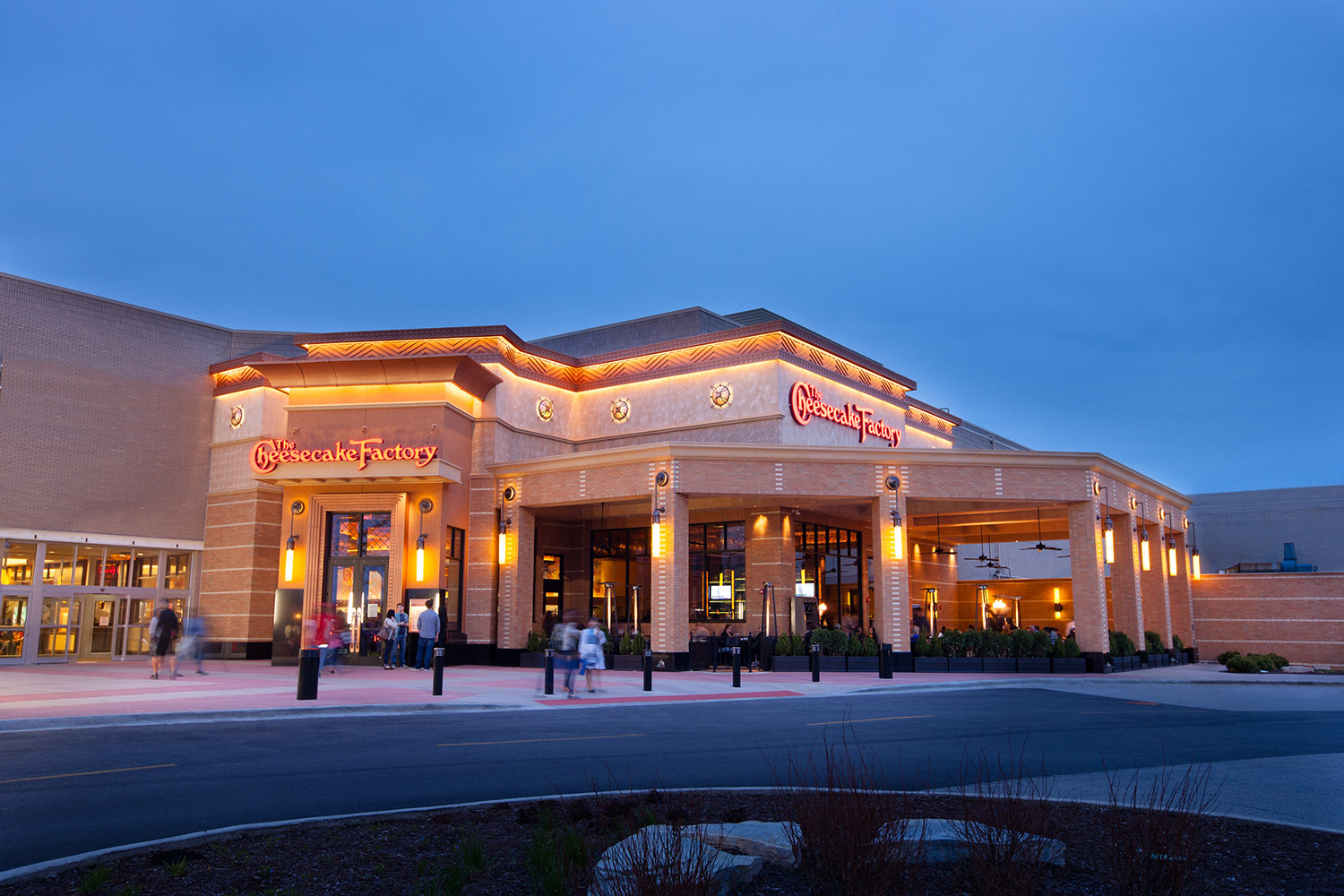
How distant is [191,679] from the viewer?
74.3 ft

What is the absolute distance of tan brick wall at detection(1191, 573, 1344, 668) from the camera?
3441cm

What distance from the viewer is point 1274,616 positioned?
35.5 metres

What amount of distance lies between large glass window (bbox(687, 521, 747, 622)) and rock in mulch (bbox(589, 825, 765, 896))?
Result: 27307mm

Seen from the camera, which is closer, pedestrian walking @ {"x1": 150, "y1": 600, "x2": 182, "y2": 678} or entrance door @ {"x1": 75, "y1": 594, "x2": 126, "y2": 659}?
pedestrian walking @ {"x1": 150, "y1": 600, "x2": 182, "y2": 678}

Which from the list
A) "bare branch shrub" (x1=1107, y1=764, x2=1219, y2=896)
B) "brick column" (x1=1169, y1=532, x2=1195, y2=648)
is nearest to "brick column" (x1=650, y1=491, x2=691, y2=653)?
"brick column" (x1=1169, y1=532, x2=1195, y2=648)

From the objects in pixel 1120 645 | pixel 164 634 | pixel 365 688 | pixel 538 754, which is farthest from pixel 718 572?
pixel 538 754

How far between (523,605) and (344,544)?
19.6 feet

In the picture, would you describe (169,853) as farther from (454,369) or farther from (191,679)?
(454,369)

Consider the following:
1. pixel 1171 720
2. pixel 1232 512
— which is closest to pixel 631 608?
pixel 1171 720

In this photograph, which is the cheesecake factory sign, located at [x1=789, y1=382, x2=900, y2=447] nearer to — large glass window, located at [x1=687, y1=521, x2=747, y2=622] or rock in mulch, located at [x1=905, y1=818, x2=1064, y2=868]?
large glass window, located at [x1=687, y1=521, x2=747, y2=622]

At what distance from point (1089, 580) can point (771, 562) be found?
379 inches

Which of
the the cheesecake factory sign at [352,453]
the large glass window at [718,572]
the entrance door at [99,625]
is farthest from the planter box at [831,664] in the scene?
the entrance door at [99,625]

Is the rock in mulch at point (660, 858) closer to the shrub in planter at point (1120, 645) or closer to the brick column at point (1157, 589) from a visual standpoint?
the shrub in planter at point (1120, 645)

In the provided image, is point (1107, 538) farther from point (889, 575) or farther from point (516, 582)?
point (516, 582)
